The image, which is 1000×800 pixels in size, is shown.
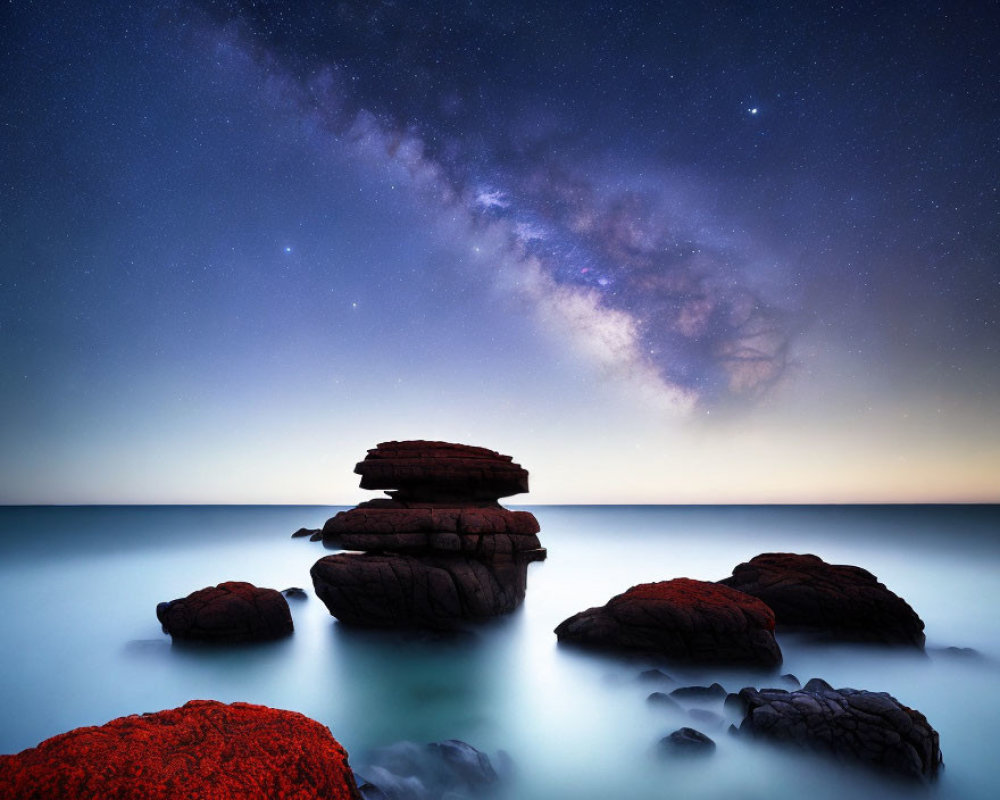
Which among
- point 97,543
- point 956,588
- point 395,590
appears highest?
point 395,590

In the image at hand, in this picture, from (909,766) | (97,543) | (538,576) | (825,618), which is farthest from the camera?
(97,543)

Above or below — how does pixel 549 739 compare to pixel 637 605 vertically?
below

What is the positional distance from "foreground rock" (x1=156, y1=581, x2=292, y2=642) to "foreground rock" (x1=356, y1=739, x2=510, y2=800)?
6670 millimetres

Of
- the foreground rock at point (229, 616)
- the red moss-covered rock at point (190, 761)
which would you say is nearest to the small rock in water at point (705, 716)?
the red moss-covered rock at point (190, 761)

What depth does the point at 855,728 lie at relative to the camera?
6.66m

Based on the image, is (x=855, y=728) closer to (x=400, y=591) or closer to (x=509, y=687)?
(x=509, y=687)

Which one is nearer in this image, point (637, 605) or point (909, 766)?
point (909, 766)

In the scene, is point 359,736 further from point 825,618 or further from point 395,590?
point 825,618

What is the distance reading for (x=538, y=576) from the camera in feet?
88.7

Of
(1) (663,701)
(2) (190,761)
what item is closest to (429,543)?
(1) (663,701)

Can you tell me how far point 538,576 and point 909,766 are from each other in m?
21.4

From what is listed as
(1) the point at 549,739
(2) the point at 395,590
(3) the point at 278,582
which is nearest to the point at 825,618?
(1) the point at 549,739

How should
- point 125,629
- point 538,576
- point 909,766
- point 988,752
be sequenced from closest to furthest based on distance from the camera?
point 909,766 < point 988,752 < point 125,629 < point 538,576

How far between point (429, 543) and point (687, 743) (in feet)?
28.1
